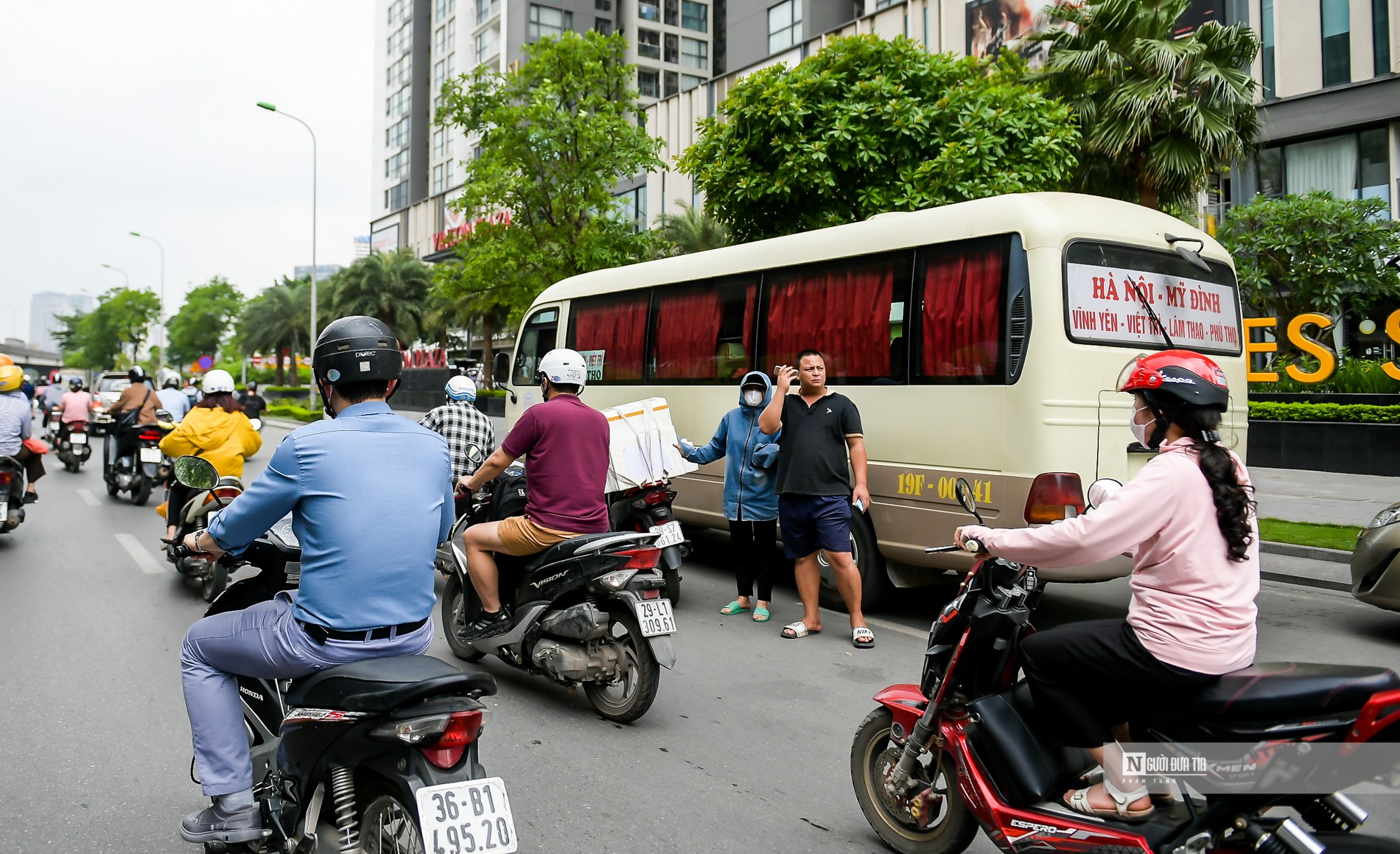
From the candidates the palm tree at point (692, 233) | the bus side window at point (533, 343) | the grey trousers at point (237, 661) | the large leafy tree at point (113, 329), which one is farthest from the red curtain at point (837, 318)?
the large leafy tree at point (113, 329)

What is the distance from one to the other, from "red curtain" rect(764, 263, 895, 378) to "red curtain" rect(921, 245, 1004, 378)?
446mm

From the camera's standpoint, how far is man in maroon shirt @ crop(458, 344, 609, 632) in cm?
524

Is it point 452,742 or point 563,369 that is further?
point 563,369

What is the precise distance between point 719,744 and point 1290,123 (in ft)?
82.6

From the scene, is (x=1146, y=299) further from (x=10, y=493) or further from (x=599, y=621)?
(x=10, y=493)

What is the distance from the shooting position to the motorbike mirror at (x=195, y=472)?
366cm

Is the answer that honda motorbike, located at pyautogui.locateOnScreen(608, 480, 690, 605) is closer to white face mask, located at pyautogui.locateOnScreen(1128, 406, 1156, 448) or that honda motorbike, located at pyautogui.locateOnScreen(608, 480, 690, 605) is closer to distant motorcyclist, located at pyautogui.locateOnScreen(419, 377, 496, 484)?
distant motorcyclist, located at pyautogui.locateOnScreen(419, 377, 496, 484)

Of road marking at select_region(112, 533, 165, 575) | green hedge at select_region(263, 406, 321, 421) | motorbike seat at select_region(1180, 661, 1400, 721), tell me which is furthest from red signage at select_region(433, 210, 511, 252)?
motorbike seat at select_region(1180, 661, 1400, 721)

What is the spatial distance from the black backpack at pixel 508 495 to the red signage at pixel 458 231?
14430 millimetres

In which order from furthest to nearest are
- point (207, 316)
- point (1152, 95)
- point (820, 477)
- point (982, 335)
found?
point (207, 316)
point (1152, 95)
point (982, 335)
point (820, 477)

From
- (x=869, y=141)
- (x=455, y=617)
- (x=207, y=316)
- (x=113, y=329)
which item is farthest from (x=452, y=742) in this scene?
(x=113, y=329)

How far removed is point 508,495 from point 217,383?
8.20 feet

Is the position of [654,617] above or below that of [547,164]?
below

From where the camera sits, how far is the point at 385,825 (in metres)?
2.69
